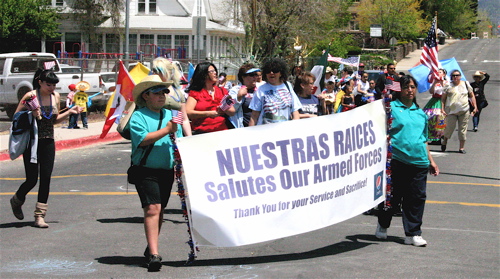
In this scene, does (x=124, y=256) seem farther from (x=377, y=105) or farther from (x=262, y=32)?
(x=262, y=32)

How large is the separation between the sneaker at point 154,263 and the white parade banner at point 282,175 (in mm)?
367

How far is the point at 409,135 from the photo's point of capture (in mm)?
7168

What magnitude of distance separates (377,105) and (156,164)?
8.20ft

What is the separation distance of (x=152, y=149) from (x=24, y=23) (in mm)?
40081

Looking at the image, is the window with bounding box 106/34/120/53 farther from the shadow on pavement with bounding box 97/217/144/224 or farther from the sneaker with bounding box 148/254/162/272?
the sneaker with bounding box 148/254/162/272

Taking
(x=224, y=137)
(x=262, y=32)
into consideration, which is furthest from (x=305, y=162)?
(x=262, y=32)

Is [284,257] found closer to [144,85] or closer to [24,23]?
[144,85]

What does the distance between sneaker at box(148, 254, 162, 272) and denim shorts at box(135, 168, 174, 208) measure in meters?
0.44

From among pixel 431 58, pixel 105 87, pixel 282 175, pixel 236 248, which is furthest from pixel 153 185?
pixel 105 87

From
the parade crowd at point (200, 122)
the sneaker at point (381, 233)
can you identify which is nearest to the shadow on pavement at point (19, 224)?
the parade crowd at point (200, 122)

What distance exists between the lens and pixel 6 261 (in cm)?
643

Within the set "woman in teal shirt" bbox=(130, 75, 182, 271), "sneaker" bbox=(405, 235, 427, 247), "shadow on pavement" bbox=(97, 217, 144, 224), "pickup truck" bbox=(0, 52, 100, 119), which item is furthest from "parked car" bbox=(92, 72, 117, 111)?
"woman in teal shirt" bbox=(130, 75, 182, 271)

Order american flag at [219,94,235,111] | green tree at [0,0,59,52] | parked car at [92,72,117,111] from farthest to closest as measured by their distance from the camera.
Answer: green tree at [0,0,59,52] → parked car at [92,72,117,111] → american flag at [219,94,235,111]

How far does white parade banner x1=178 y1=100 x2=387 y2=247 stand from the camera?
19.8 feet
